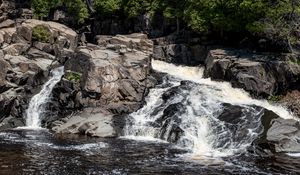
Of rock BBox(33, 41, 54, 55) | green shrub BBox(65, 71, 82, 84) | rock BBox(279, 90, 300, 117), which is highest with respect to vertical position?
rock BBox(33, 41, 54, 55)

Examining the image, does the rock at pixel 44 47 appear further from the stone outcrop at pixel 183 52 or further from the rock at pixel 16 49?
the stone outcrop at pixel 183 52

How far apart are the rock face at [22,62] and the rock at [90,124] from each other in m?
6.24

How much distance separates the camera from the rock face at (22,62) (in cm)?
4847

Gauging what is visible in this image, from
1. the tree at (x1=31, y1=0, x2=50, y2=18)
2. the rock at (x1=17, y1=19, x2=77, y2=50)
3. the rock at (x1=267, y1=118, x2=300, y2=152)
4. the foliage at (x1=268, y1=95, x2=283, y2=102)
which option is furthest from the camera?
the tree at (x1=31, y1=0, x2=50, y2=18)

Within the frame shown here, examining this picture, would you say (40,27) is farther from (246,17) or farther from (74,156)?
(74,156)

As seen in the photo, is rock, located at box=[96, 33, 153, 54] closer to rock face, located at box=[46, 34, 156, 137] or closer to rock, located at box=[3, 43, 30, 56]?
rock face, located at box=[46, 34, 156, 137]

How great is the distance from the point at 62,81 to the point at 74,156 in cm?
1858

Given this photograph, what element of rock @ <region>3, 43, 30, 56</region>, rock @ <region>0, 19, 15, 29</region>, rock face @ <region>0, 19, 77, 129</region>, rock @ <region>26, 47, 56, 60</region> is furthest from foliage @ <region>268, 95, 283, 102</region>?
rock @ <region>0, 19, 15, 29</region>

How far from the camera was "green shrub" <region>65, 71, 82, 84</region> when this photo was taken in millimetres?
50162

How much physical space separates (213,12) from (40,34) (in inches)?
969

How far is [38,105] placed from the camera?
49094 millimetres

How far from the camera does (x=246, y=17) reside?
55125 millimetres

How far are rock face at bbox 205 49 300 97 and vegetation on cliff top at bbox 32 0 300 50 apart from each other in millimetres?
3355

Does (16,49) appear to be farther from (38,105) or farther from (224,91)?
(224,91)
